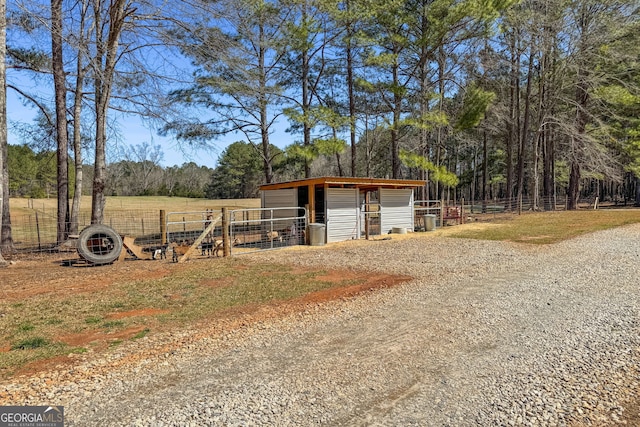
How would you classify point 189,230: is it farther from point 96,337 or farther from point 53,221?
point 96,337

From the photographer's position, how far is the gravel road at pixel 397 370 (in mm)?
2611

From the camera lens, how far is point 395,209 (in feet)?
54.2

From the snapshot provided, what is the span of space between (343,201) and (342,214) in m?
0.50

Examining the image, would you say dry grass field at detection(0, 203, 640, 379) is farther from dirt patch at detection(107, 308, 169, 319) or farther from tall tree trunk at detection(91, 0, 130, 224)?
tall tree trunk at detection(91, 0, 130, 224)

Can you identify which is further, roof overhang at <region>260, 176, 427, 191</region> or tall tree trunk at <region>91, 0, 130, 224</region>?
roof overhang at <region>260, 176, 427, 191</region>

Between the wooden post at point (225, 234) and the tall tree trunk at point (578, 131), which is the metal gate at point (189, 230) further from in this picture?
the tall tree trunk at point (578, 131)

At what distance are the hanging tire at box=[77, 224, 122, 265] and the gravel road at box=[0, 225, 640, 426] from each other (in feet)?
19.7

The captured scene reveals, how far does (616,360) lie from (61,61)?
14.9 meters

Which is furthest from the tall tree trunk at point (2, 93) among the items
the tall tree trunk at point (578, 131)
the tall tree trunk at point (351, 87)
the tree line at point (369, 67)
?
the tall tree trunk at point (578, 131)

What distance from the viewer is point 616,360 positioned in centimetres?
341

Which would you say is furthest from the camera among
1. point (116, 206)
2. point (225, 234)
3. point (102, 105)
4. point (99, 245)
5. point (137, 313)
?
point (116, 206)


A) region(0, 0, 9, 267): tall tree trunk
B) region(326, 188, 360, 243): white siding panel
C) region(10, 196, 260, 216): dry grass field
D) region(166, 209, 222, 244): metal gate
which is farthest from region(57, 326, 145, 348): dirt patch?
region(10, 196, 260, 216): dry grass field

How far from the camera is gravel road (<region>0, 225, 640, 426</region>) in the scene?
2.61 meters

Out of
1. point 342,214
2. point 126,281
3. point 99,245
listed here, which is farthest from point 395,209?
point 126,281
